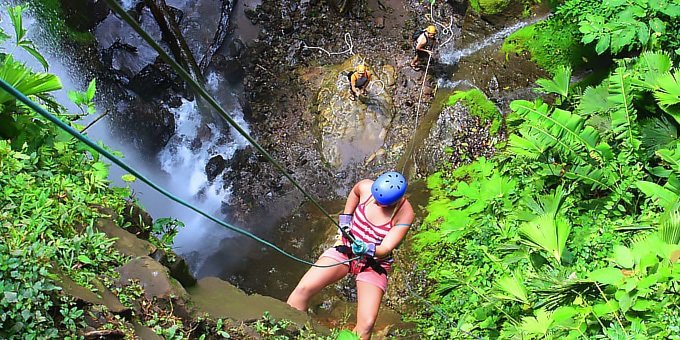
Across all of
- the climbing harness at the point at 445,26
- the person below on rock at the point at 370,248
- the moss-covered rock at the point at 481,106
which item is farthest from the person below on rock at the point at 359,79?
the person below on rock at the point at 370,248

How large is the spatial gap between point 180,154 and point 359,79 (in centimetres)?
337

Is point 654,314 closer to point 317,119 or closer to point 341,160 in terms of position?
point 341,160

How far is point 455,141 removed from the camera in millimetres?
6887

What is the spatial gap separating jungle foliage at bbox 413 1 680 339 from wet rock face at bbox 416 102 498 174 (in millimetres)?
891

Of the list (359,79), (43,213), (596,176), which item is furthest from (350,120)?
(43,213)

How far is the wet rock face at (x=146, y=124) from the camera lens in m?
8.16

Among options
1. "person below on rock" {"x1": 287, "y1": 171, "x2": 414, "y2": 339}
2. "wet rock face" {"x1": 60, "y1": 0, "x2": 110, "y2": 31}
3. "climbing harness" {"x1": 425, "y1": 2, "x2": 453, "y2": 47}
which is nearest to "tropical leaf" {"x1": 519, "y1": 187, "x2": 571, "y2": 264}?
"person below on rock" {"x1": 287, "y1": 171, "x2": 414, "y2": 339}

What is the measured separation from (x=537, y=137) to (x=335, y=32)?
5431 mm

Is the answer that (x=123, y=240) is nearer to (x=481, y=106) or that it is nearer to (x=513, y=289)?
(x=513, y=289)

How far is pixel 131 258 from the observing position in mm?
3473

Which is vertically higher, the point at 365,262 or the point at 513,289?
the point at 365,262

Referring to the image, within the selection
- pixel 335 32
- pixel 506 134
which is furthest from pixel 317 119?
pixel 506 134

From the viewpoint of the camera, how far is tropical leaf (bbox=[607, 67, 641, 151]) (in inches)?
180

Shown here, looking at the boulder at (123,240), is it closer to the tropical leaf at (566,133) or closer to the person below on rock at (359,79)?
the tropical leaf at (566,133)
